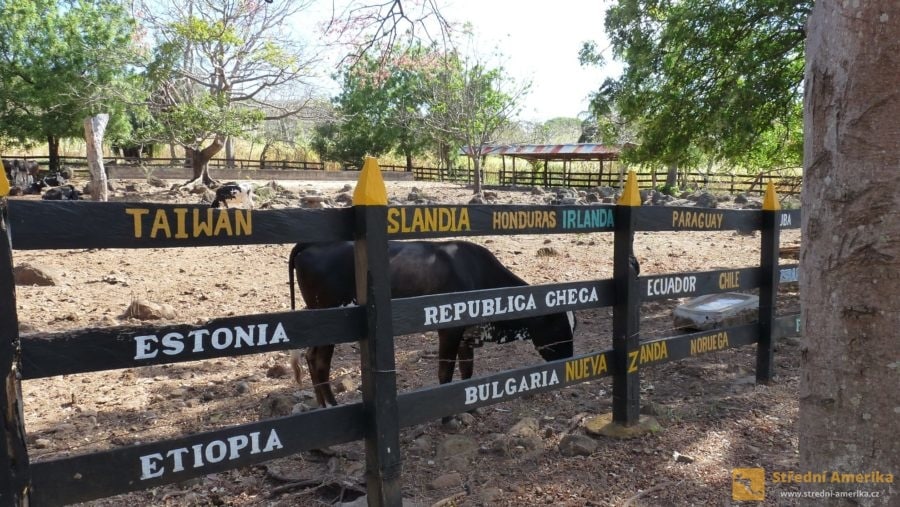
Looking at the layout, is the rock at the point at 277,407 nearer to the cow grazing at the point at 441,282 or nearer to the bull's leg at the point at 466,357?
the cow grazing at the point at 441,282

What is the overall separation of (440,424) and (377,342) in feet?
6.47

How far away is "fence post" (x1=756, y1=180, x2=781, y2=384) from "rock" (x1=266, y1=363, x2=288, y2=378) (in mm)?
3985

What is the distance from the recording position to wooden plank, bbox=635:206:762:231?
4395 millimetres

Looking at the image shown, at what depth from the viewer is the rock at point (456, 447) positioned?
4.12 meters

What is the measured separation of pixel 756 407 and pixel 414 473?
8.60ft

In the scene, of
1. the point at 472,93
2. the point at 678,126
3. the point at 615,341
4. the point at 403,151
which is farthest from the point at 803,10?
the point at 403,151

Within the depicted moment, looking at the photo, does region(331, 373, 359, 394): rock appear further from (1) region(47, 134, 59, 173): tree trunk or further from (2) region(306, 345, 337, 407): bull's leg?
(1) region(47, 134, 59, 173): tree trunk

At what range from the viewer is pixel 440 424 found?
4.86 meters

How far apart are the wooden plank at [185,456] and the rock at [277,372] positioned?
2.91m

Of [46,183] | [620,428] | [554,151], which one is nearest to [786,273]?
[620,428]

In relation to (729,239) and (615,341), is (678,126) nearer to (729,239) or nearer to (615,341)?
(615,341)

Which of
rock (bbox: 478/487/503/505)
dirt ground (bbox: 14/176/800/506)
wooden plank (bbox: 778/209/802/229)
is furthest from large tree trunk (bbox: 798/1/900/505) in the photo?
wooden plank (bbox: 778/209/802/229)

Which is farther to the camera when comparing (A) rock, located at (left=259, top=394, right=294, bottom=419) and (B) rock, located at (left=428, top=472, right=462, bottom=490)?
(A) rock, located at (left=259, top=394, right=294, bottom=419)

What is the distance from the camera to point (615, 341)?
14.3 feet
